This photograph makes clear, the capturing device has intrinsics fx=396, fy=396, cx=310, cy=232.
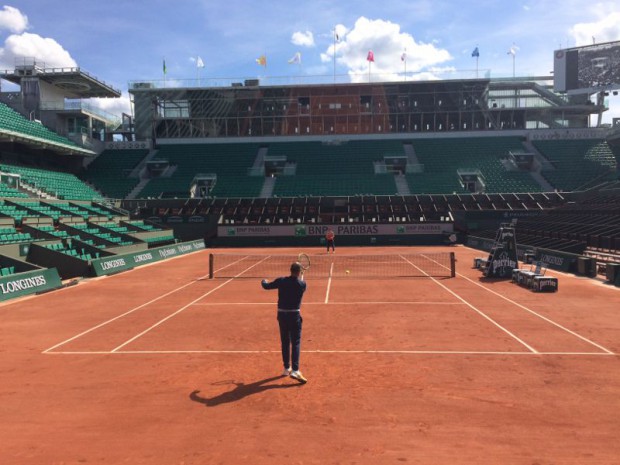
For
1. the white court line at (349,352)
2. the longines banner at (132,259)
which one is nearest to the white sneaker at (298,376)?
the white court line at (349,352)

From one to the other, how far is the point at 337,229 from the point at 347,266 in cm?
1602

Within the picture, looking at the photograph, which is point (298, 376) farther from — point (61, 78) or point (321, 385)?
point (61, 78)

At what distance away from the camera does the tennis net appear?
2233 centimetres

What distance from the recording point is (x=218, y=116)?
198 feet

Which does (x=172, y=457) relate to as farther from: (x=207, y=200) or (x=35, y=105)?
(x=35, y=105)

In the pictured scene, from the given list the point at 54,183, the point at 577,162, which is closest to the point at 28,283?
the point at 54,183

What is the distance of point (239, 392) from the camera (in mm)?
7562

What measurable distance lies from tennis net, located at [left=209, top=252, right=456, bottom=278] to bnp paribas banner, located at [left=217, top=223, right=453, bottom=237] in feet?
28.4

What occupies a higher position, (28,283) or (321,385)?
(28,283)

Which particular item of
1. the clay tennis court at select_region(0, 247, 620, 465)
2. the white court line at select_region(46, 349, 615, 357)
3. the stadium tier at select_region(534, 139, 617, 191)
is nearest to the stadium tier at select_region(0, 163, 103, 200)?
the clay tennis court at select_region(0, 247, 620, 465)

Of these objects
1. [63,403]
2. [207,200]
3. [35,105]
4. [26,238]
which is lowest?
[63,403]

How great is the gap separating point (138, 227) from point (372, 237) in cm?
2301

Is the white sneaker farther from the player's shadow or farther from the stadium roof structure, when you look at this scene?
the stadium roof structure

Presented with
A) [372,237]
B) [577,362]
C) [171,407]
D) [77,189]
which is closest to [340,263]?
[372,237]
